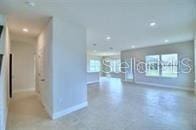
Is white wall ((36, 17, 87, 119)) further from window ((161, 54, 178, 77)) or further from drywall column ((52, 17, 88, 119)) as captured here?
window ((161, 54, 178, 77))

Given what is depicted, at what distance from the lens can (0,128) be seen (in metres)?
2.34

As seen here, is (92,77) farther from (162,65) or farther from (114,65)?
(114,65)

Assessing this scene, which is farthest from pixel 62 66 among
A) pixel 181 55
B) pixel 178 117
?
pixel 181 55

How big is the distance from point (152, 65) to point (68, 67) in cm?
688

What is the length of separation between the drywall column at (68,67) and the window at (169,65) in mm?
6045

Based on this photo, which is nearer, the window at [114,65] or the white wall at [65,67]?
the white wall at [65,67]

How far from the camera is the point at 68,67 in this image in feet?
12.6

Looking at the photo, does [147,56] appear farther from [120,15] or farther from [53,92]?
[53,92]

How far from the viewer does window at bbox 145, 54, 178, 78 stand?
7.75 meters

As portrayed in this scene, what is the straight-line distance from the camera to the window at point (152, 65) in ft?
28.3

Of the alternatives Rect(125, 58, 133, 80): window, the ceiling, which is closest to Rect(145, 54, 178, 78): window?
Rect(125, 58, 133, 80): window

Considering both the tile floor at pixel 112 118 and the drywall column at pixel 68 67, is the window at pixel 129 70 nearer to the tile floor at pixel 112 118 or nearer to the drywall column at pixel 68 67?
the tile floor at pixel 112 118

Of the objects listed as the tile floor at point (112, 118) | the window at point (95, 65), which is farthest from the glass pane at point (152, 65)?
the window at point (95, 65)

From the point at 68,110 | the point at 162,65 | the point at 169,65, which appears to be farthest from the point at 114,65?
the point at 68,110
